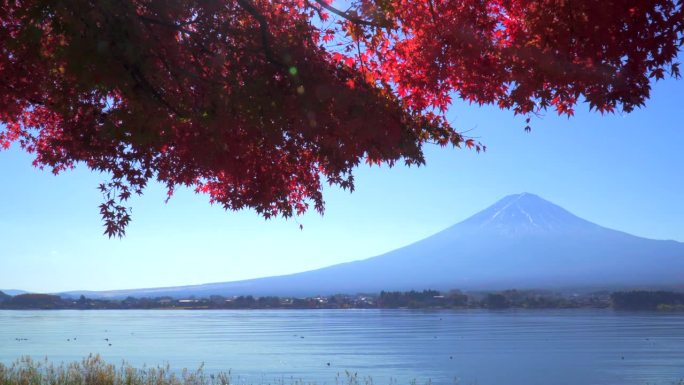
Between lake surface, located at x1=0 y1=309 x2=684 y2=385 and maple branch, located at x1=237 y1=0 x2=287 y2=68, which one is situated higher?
maple branch, located at x1=237 y1=0 x2=287 y2=68

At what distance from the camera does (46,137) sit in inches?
534

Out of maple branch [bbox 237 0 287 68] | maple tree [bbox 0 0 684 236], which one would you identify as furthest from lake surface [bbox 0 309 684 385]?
maple branch [bbox 237 0 287 68]

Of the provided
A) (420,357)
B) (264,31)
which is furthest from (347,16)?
(420,357)

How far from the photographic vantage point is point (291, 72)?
9.14 meters

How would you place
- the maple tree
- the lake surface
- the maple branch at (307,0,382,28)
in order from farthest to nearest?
the lake surface, the maple branch at (307,0,382,28), the maple tree

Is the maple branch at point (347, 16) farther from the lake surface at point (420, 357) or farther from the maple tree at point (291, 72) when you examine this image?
the lake surface at point (420, 357)

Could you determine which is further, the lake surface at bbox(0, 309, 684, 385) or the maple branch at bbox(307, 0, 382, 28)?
the lake surface at bbox(0, 309, 684, 385)

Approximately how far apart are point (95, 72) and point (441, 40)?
5480 millimetres

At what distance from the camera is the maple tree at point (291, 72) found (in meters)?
8.08

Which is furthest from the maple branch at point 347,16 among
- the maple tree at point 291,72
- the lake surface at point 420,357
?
the lake surface at point 420,357

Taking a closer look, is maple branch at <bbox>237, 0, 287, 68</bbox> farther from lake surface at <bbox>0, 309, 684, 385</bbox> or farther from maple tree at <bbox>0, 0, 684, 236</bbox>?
lake surface at <bbox>0, 309, 684, 385</bbox>

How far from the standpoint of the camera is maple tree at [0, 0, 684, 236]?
8.08 metres

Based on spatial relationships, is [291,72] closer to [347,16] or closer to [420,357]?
[347,16]

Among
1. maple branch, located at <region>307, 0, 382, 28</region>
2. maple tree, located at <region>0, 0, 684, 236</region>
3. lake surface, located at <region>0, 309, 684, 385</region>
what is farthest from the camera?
lake surface, located at <region>0, 309, 684, 385</region>
